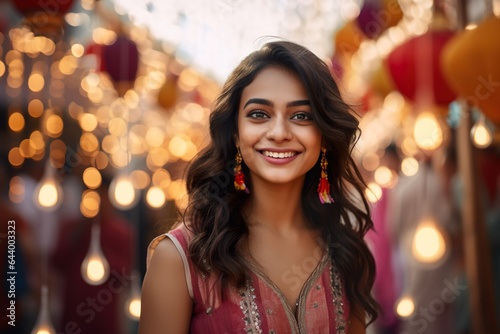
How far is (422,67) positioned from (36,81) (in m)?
2.50

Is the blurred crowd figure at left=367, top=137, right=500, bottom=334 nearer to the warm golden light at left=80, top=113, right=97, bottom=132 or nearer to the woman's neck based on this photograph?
the woman's neck

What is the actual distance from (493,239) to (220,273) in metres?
2.54

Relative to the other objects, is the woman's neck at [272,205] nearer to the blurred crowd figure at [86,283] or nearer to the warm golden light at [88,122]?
the blurred crowd figure at [86,283]

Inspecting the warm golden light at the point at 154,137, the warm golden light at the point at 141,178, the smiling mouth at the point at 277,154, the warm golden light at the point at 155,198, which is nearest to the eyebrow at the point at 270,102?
the smiling mouth at the point at 277,154

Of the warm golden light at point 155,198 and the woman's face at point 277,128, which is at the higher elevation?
the woman's face at point 277,128

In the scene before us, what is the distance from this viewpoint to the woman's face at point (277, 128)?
5.93 feet

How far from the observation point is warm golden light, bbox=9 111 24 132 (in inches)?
174

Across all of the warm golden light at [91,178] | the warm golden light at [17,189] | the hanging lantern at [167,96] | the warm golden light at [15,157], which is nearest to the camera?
the warm golden light at [17,189]

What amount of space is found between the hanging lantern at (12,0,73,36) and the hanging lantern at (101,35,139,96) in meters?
0.80

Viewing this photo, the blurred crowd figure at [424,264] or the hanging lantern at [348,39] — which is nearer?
the hanging lantern at [348,39]

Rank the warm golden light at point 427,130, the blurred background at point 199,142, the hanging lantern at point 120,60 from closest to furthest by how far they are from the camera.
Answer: the blurred background at point 199,142
the warm golden light at point 427,130
the hanging lantern at point 120,60

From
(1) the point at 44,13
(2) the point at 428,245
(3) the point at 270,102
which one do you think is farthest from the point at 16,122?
(3) the point at 270,102

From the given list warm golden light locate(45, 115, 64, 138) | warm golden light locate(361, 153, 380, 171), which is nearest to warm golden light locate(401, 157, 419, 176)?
warm golden light locate(45, 115, 64, 138)

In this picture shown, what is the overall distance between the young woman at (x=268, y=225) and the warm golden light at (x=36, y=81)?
9.40ft
